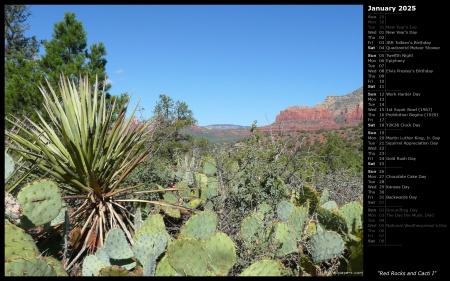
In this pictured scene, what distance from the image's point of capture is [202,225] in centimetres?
317

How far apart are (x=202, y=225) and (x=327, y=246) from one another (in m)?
1.09

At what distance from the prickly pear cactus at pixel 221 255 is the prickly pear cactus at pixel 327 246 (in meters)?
0.64

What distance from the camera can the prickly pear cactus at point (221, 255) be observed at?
2.37 m

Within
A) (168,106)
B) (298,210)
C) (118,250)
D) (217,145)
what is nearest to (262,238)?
(298,210)

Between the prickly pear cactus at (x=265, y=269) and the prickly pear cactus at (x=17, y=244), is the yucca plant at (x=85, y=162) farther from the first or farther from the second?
the prickly pear cactus at (x=265, y=269)

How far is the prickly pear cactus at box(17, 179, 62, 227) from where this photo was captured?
2850 mm

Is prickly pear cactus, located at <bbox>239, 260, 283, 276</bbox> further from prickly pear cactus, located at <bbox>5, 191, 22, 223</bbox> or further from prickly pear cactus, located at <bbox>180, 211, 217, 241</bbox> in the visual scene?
prickly pear cactus, located at <bbox>5, 191, 22, 223</bbox>

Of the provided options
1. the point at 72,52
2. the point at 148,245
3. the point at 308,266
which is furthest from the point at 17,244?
the point at 72,52

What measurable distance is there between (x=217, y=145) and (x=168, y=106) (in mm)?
12102

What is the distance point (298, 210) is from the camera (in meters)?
3.24

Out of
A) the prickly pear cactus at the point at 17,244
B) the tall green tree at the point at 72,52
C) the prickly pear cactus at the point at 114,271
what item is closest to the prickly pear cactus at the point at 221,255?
the prickly pear cactus at the point at 114,271

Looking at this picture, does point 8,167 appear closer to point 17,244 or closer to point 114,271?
point 17,244
